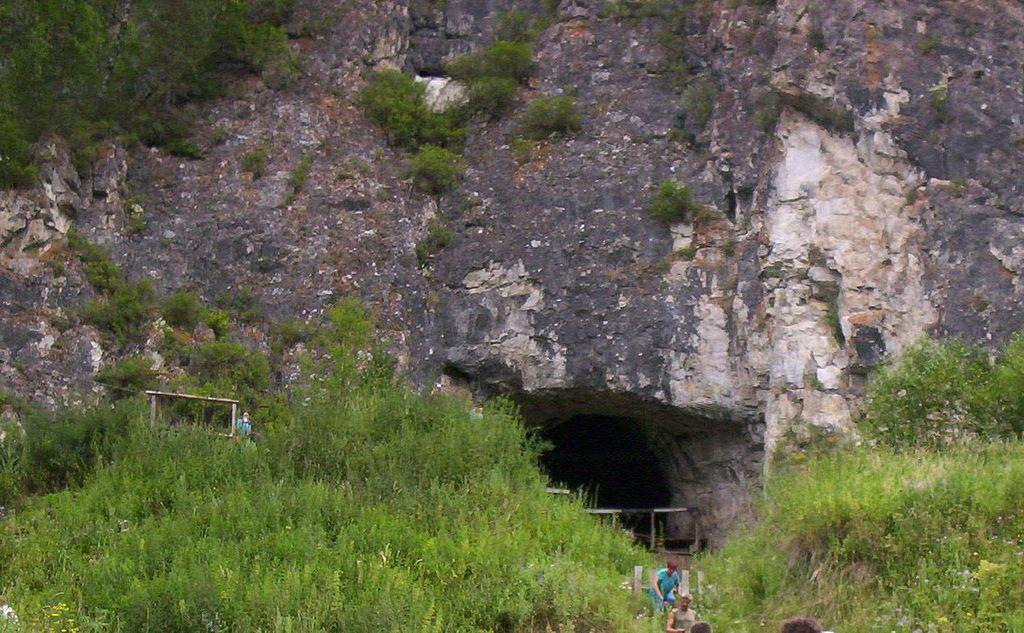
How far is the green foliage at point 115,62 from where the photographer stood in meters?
19.8

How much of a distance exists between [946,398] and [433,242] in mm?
9258

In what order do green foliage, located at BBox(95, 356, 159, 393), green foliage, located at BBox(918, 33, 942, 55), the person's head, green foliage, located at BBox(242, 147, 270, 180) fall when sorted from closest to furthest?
the person's head
green foliage, located at BBox(95, 356, 159, 393)
green foliage, located at BBox(918, 33, 942, 55)
green foliage, located at BBox(242, 147, 270, 180)

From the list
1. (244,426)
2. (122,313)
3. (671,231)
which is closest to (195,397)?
(244,426)

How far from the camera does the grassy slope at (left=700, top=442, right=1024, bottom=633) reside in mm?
11281

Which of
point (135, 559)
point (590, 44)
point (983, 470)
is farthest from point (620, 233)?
point (135, 559)

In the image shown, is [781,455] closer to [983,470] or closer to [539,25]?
[983,470]

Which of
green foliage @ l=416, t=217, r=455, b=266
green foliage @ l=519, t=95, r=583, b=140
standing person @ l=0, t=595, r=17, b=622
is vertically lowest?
standing person @ l=0, t=595, r=17, b=622

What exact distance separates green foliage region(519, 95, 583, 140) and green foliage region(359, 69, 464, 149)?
147 cm

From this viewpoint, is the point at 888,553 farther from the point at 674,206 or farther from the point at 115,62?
the point at 115,62

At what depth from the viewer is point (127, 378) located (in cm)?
1845

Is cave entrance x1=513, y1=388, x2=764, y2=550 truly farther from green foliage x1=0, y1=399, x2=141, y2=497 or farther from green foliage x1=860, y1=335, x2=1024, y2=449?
green foliage x1=0, y1=399, x2=141, y2=497

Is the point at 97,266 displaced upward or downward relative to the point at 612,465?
upward

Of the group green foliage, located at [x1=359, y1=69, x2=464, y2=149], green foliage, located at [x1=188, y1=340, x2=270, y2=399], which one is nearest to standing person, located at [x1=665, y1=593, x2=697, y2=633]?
green foliage, located at [x1=188, y1=340, x2=270, y2=399]

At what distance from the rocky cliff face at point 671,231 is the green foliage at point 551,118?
30 centimetres
